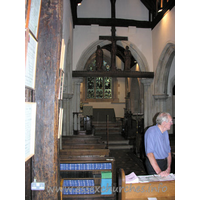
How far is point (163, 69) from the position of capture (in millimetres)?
7047

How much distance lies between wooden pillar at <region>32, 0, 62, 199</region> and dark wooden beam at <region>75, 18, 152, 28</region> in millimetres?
6333

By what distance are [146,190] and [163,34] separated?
5933mm

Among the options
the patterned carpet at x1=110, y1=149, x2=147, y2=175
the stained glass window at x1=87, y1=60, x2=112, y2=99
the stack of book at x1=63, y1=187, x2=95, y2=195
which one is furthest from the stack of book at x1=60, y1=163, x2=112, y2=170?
the stained glass window at x1=87, y1=60, x2=112, y2=99

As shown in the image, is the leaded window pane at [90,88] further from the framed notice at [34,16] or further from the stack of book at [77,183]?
the framed notice at [34,16]

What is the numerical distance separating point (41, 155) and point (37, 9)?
0.97 m

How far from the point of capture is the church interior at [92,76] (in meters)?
1.41

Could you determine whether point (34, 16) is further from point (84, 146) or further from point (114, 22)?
point (114, 22)

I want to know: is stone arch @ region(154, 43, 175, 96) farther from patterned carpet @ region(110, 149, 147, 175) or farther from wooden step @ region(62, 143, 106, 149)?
wooden step @ region(62, 143, 106, 149)

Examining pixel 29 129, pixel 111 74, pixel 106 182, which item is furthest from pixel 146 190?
pixel 111 74

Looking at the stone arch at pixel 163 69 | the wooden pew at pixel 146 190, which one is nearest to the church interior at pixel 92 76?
the stone arch at pixel 163 69

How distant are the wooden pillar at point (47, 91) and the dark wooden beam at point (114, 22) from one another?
249 inches
